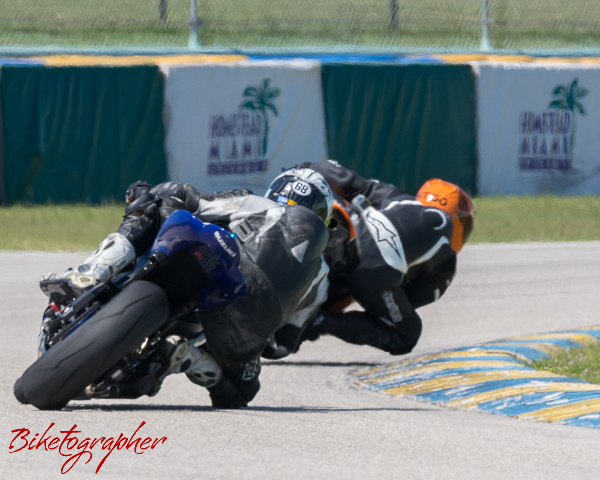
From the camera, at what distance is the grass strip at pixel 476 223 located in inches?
388

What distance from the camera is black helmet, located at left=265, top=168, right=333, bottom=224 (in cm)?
→ 473

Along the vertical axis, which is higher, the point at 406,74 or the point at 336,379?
the point at 406,74

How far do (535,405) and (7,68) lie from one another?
906cm

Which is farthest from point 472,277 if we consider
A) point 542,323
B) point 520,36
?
point 520,36

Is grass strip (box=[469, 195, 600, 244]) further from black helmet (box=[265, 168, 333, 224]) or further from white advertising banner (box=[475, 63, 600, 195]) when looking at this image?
black helmet (box=[265, 168, 333, 224])

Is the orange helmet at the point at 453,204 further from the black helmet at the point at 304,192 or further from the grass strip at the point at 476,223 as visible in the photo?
the grass strip at the point at 476,223

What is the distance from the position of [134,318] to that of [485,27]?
12.6 metres

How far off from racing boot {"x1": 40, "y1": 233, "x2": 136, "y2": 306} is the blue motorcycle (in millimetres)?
53

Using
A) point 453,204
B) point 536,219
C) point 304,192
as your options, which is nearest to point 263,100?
point 536,219

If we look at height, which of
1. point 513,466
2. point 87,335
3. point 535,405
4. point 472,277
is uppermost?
point 87,335

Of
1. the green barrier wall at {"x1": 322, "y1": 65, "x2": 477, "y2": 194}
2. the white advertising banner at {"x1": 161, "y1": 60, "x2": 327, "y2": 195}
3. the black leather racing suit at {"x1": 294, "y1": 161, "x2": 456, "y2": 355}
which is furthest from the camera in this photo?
the green barrier wall at {"x1": 322, "y1": 65, "x2": 477, "y2": 194}

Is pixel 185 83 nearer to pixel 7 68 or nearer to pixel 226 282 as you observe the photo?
pixel 7 68

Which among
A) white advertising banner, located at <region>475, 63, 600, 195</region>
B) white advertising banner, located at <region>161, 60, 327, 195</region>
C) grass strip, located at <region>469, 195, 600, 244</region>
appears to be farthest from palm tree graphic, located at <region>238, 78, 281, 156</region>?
white advertising banner, located at <region>475, 63, 600, 195</region>

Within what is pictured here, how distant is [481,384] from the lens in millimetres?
4852
